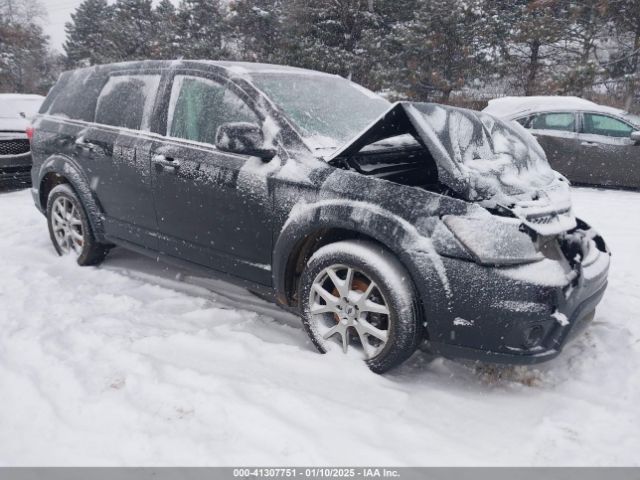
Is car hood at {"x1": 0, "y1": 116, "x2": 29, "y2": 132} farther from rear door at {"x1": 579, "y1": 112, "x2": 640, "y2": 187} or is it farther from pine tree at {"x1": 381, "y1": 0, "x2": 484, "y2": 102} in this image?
pine tree at {"x1": 381, "y1": 0, "x2": 484, "y2": 102}

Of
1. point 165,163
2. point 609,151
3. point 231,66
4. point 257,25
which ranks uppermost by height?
point 257,25

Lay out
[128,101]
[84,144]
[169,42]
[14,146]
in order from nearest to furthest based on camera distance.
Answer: [128,101] → [84,144] → [14,146] → [169,42]

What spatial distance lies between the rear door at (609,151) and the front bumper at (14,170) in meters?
9.02

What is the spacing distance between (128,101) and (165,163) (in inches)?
34.9

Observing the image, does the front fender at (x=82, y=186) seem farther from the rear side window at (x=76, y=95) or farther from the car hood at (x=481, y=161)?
the car hood at (x=481, y=161)

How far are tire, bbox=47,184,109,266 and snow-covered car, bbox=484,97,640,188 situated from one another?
23.1 feet

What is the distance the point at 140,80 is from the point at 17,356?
2222 mm

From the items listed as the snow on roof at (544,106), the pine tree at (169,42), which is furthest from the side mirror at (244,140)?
the pine tree at (169,42)

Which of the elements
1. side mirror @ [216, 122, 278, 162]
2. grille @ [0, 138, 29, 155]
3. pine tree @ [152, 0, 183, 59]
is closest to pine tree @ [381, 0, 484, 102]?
pine tree @ [152, 0, 183, 59]

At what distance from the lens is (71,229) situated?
4.56m

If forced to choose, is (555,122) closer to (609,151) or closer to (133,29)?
(609,151)

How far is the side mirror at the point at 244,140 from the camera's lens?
2.90 metres

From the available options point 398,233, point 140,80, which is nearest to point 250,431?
point 398,233

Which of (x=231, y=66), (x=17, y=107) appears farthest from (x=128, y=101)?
(x=17, y=107)
